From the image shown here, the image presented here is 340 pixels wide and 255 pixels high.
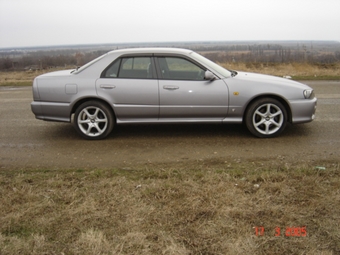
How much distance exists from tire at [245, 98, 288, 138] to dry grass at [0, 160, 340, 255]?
55.2 inches

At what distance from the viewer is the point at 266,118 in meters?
5.84

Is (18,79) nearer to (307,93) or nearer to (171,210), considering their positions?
(307,93)

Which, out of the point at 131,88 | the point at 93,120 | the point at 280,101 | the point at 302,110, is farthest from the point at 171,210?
the point at 302,110

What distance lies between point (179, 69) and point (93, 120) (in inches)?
67.7

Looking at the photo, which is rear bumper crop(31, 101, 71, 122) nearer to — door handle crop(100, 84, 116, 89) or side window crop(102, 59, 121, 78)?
door handle crop(100, 84, 116, 89)

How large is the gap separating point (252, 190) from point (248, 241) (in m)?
1.01

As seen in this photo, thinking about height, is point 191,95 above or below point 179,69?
below

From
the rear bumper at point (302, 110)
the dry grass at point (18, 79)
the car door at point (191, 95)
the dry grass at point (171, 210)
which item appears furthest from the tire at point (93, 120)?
the dry grass at point (18, 79)

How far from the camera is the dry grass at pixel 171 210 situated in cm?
278

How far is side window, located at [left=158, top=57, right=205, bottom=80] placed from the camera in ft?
19.3
